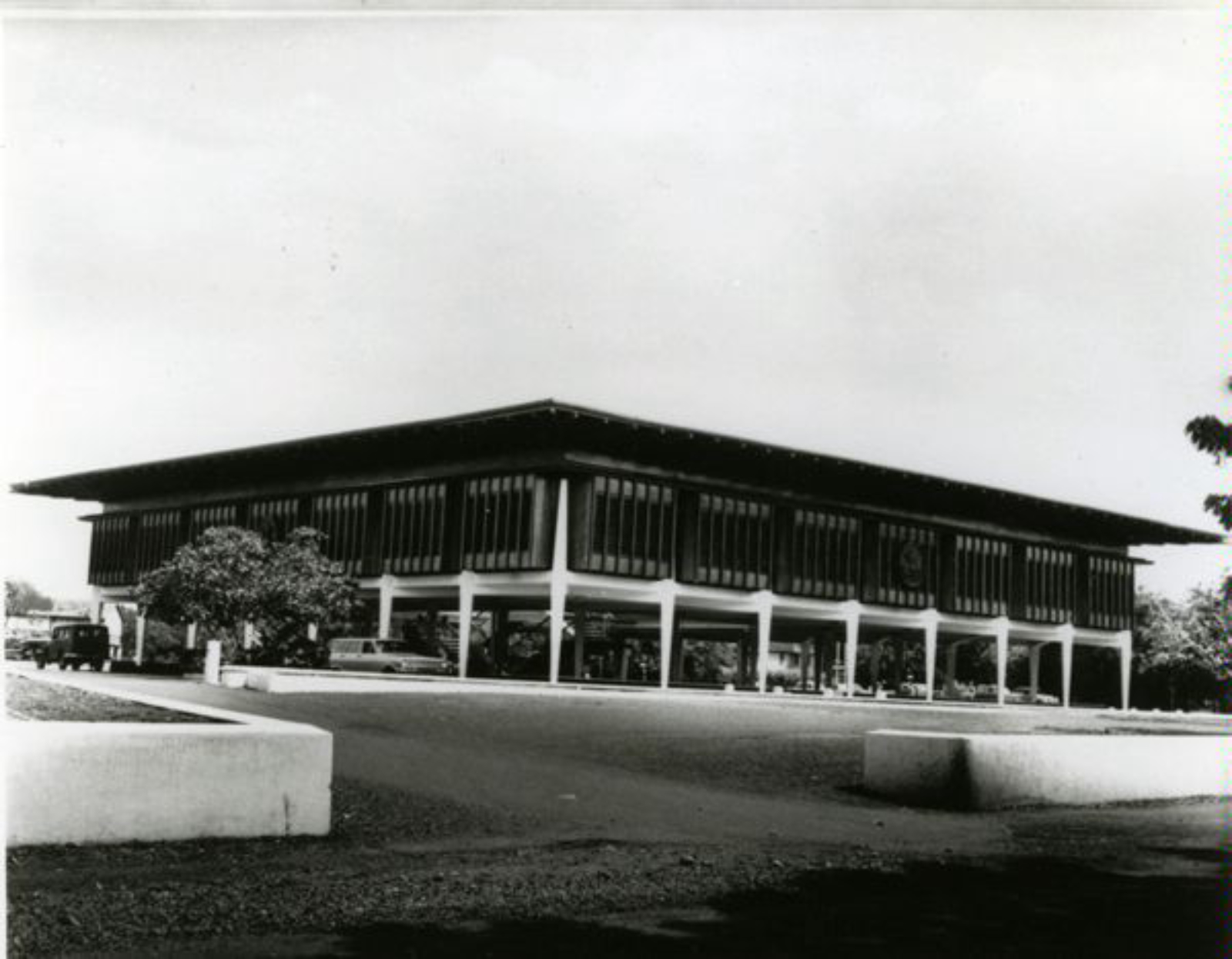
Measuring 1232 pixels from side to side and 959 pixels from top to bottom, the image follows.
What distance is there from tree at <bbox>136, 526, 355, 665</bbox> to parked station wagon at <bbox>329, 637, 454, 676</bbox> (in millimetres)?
3608

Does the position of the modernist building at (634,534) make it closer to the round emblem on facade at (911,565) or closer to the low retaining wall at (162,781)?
the round emblem on facade at (911,565)

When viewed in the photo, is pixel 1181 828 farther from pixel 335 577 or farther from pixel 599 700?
pixel 335 577

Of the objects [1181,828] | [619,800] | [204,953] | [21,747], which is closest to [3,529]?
[21,747]

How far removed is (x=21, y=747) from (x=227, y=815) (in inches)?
69.3

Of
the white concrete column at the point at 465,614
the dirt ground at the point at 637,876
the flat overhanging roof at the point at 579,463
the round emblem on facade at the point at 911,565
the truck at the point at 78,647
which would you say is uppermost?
the flat overhanging roof at the point at 579,463

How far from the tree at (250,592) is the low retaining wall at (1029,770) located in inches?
1315

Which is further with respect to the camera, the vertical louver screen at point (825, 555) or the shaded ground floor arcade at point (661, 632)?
the vertical louver screen at point (825, 555)

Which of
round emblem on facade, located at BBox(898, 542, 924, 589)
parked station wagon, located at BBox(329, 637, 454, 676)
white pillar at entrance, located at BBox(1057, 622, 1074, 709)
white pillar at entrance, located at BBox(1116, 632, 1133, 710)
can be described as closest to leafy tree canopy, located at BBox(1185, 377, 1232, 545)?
parked station wagon, located at BBox(329, 637, 454, 676)

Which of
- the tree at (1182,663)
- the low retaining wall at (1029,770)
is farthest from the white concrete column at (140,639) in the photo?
the tree at (1182,663)

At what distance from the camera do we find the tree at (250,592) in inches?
1836

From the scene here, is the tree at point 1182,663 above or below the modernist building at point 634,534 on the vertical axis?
below

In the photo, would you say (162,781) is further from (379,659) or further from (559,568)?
(559,568)

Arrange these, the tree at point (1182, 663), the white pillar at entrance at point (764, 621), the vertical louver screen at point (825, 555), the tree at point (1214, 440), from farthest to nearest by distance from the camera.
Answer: the tree at point (1182, 663) < the vertical louver screen at point (825, 555) < the white pillar at entrance at point (764, 621) < the tree at point (1214, 440)

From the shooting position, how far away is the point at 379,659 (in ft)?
144
